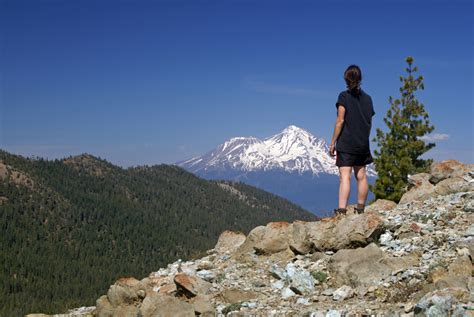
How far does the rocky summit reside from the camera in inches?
312

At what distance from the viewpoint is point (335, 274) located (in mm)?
10172

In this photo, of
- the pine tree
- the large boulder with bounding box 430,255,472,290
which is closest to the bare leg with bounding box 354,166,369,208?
the large boulder with bounding box 430,255,472,290

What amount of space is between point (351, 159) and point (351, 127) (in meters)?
0.86

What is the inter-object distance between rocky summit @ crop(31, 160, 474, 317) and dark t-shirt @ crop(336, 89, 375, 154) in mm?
1892

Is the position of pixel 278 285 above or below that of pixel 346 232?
below

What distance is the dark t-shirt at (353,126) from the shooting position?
11531 mm

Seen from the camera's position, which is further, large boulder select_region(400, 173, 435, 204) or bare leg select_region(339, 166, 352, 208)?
large boulder select_region(400, 173, 435, 204)

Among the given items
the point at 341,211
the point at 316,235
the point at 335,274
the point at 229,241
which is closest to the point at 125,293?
the point at 316,235

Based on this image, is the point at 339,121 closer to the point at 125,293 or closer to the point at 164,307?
the point at 164,307

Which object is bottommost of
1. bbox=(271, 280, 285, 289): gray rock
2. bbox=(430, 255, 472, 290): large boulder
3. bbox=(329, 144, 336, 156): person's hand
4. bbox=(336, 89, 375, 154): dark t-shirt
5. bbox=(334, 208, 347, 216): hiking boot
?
bbox=(271, 280, 285, 289): gray rock

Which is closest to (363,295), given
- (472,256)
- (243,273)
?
(472,256)

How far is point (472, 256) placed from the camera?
8.44m

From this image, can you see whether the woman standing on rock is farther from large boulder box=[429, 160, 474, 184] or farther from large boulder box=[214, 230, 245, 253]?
large boulder box=[429, 160, 474, 184]

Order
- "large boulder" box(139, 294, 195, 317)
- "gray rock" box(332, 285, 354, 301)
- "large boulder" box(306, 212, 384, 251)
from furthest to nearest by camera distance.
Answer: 1. "large boulder" box(306, 212, 384, 251)
2. "large boulder" box(139, 294, 195, 317)
3. "gray rock" box(332, 285, 354, 301)
